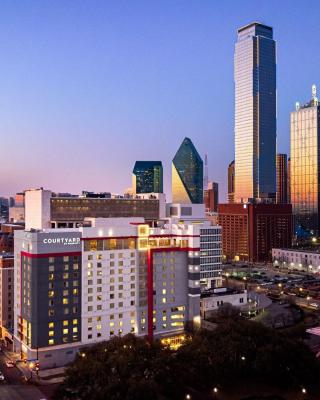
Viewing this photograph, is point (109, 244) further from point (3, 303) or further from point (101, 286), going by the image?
point (3, 303)

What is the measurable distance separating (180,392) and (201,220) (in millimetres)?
92836

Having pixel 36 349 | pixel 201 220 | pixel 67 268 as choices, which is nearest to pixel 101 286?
pixel 67 268

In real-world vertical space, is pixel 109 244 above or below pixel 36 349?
above

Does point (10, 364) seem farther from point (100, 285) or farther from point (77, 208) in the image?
point (77, 208)

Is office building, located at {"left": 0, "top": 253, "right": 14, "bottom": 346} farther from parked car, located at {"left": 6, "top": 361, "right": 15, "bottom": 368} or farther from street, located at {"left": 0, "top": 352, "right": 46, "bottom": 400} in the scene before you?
street, located at {"left": 0, "top": 352, "right": 46, "bottom": 400}

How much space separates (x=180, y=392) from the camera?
5516cm

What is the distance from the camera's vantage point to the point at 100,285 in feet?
251

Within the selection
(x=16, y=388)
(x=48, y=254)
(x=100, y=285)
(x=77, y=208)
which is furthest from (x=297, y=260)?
(x=16, y=388)

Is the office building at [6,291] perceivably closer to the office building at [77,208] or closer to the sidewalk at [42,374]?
the sidewalk at [42,374]

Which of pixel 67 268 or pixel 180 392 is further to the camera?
pixel 67 268

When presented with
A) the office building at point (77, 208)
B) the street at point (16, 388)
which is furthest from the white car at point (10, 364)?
the office building at point (77, 208)

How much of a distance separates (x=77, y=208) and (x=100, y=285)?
168ft

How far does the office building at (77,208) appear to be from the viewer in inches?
4693

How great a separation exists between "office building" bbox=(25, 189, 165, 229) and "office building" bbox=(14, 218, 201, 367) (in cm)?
3369
